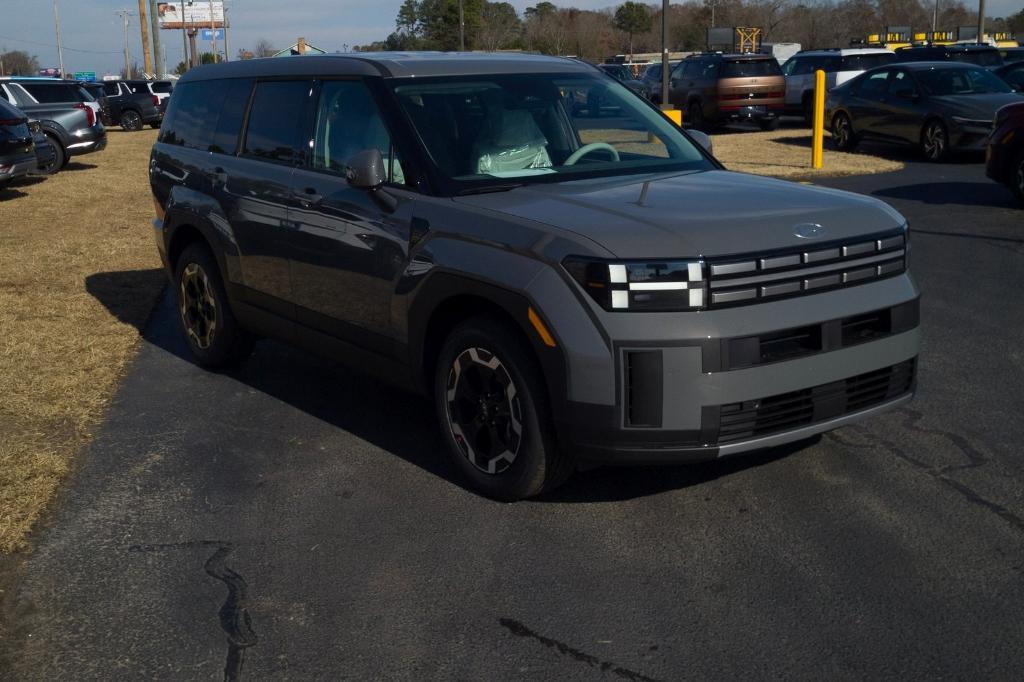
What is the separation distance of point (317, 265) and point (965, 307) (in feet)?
16.0

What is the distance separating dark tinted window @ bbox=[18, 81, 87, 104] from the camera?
2406cm

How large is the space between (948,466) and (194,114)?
4943 millimetres

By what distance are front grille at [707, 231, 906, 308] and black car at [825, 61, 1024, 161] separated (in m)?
14.2

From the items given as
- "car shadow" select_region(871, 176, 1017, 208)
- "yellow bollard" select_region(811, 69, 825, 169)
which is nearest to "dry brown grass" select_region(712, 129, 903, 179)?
"yellow bollard" select_region(811, 69, 825, 169)

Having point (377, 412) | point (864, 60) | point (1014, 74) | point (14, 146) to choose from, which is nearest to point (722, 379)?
point (377, 412)

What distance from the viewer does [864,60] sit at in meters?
27.8

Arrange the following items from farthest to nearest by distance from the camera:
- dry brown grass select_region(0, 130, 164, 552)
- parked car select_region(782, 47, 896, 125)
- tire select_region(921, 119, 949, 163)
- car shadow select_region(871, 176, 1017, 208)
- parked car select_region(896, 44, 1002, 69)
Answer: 1. parked car select_region(782, 47, 896, 125)
2. parked car select_region(896, 44, 1002, 69)
3. tire select_region(921, 119, 949, 163)
4. car shadow select_region(871, 176, 1017, 208)
5. dry brown grass select_region(0, 130, 164, 552)

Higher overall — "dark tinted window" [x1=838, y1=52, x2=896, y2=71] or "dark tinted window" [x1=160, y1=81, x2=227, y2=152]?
"dark tinted window" [x1=838, y1=52, x2=896, y2=71]

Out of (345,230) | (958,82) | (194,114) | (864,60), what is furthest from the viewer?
(864,60)

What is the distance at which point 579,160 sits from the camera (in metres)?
5.63

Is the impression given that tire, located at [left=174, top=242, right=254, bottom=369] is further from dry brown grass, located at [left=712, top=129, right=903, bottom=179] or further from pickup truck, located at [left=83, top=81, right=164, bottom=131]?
pickup truck, located at [left=83, top=81, right=164, bottom=131]

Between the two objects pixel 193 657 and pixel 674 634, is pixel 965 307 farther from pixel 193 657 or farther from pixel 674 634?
pixel 193 657

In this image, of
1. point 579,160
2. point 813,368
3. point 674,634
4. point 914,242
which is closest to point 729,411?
point 813,368

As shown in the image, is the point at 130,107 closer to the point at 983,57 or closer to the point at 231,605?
the point at 983,57
